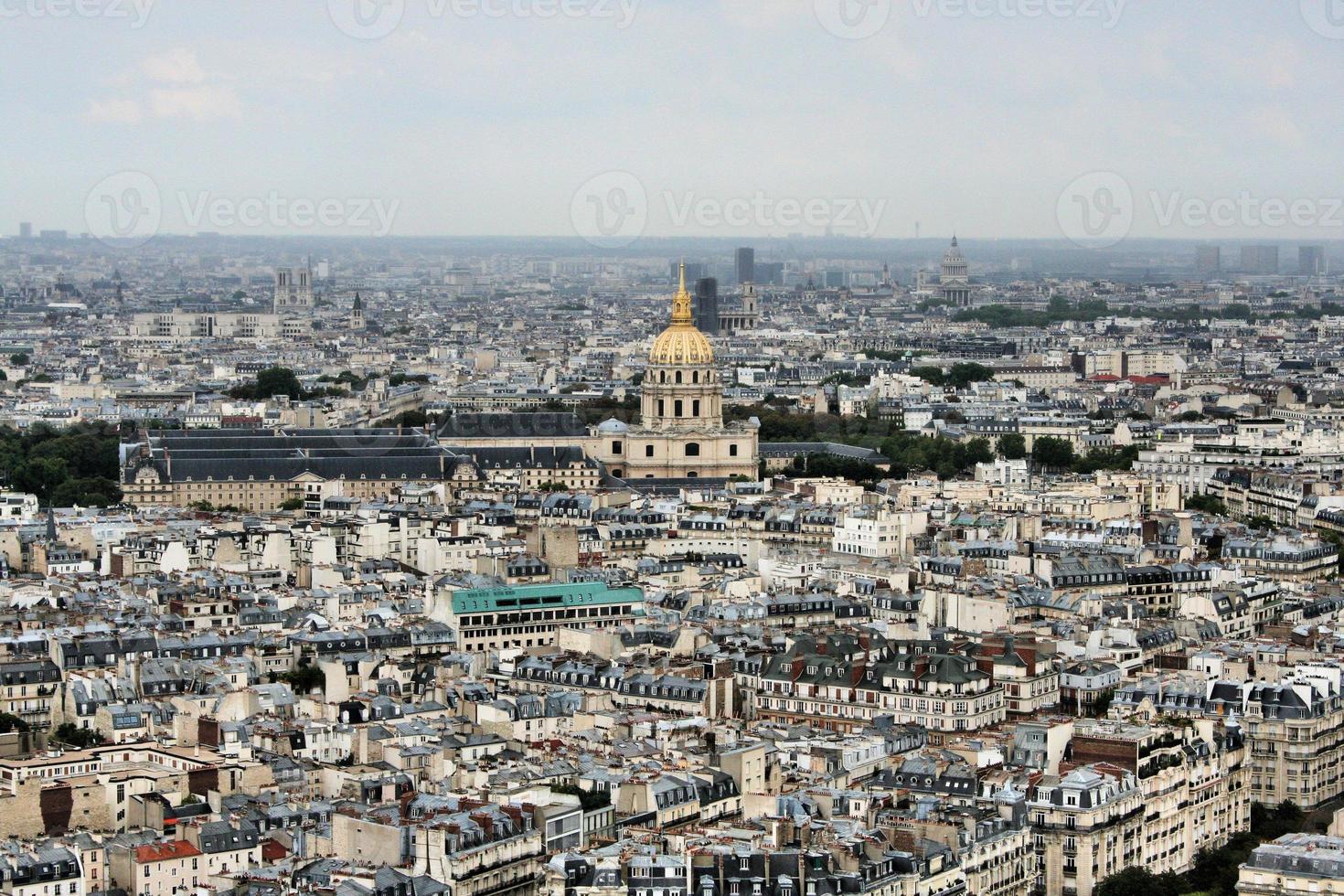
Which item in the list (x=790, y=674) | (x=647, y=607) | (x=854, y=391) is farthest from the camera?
(x=854, y=391)

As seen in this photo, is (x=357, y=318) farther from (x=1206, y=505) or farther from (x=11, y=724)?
(x=11, y=724)

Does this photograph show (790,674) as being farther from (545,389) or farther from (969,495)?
(545,389)

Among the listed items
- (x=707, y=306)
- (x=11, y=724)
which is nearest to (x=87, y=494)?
(x=11, y=724)

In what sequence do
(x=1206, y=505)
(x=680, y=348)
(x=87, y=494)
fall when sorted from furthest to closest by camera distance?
(x=680, y=348), (x=87, y=494), (x=1206, y=505)

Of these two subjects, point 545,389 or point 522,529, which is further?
point 545,389

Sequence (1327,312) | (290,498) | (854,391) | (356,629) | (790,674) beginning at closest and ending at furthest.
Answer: (790,674)
(356,629)
(290,498)
(854,391)
(1327,312)

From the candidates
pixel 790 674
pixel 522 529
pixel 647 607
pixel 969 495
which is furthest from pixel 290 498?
pixel 790 674

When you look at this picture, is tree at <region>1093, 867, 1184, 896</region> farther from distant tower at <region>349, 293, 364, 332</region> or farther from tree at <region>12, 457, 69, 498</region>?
distant tower at <region>349, 293, 364, 332</region>
